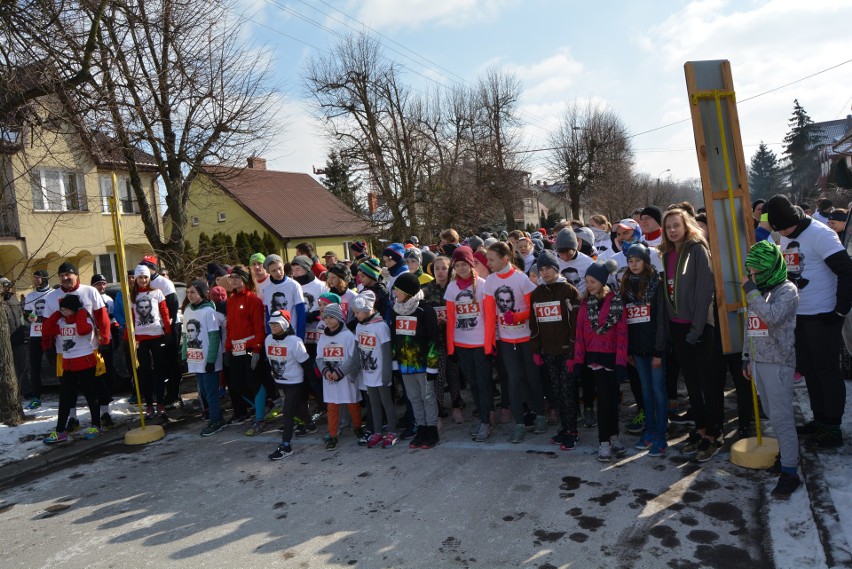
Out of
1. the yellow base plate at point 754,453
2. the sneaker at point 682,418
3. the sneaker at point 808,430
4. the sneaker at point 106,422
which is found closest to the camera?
the yellow base plate at point 754,453

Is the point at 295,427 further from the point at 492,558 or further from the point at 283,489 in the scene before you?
the point at 492,558

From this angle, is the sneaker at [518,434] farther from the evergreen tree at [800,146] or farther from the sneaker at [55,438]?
the evergreen tree at [800,146]

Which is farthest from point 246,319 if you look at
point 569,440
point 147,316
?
point 569,440

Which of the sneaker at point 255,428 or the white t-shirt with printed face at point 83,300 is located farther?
the white t-shirt with printed face at point 83,300

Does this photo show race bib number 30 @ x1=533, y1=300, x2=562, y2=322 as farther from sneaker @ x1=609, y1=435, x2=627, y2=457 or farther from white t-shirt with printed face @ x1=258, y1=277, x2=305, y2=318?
white t-shirt with printed face @ x1=258, y1=277, x2=305, y2=318

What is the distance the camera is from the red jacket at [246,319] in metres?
7.70

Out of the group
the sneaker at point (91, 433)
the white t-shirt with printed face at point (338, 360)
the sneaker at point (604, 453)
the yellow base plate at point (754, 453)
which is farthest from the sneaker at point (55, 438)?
the yellow base plate at point (754, 453)

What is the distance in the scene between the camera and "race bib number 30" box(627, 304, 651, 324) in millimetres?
5543

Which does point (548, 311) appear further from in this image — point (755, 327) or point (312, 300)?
point (312, 300)

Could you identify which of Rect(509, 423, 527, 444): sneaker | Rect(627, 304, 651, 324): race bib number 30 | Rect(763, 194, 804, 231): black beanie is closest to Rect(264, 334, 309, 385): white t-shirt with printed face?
Rect(509, 423, 527, 444): sneaker

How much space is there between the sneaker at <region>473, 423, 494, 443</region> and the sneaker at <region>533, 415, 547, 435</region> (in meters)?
0.49

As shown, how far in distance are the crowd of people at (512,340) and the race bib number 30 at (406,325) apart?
0.02m

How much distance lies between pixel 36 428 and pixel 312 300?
4.07 m

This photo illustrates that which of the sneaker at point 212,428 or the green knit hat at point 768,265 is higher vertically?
the green knit hat at point 768,265
